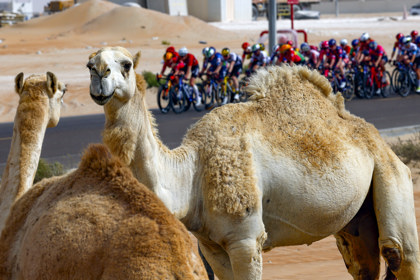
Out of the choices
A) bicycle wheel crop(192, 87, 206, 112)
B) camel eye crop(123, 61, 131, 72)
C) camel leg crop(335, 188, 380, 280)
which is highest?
camel eye crop(123, 61, 131, 72)

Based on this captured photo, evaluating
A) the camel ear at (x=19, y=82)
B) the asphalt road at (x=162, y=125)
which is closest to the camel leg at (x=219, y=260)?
the camel ear at (x=19, y=82)

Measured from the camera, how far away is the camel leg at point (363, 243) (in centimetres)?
556

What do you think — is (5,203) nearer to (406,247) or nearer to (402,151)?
(406,247)

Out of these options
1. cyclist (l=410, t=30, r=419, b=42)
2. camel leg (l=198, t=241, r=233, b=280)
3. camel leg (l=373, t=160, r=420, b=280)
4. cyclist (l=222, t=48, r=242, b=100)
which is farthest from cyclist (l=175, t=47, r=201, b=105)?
camel leg (l=198, t=241, r=233, b=280)

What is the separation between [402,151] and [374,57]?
11254 millimetres

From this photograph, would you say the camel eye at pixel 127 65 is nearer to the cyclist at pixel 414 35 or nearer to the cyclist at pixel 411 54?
the cyclist at pixel 411 54

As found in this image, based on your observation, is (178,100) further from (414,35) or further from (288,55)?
(414,35)

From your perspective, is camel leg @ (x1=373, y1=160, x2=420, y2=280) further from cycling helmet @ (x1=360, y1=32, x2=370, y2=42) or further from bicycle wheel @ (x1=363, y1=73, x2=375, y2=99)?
bicycle wheel @ (x1=363, y1=73, x2=375, y2=99)

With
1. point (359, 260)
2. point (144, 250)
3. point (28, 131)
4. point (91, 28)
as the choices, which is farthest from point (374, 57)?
point (91, 28)

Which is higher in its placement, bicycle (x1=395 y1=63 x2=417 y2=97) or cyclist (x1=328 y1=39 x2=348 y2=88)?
cyclist (x1=328 y1=39 x2=348 y2=88)

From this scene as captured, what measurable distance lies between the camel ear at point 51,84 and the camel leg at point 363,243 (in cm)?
249

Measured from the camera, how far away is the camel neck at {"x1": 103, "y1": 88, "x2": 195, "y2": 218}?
172 inches

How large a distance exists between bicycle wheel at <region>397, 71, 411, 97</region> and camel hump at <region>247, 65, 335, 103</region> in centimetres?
2046

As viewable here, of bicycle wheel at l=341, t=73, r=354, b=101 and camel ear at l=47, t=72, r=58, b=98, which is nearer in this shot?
camel ear at l=47, t=72, r=58, b=98
